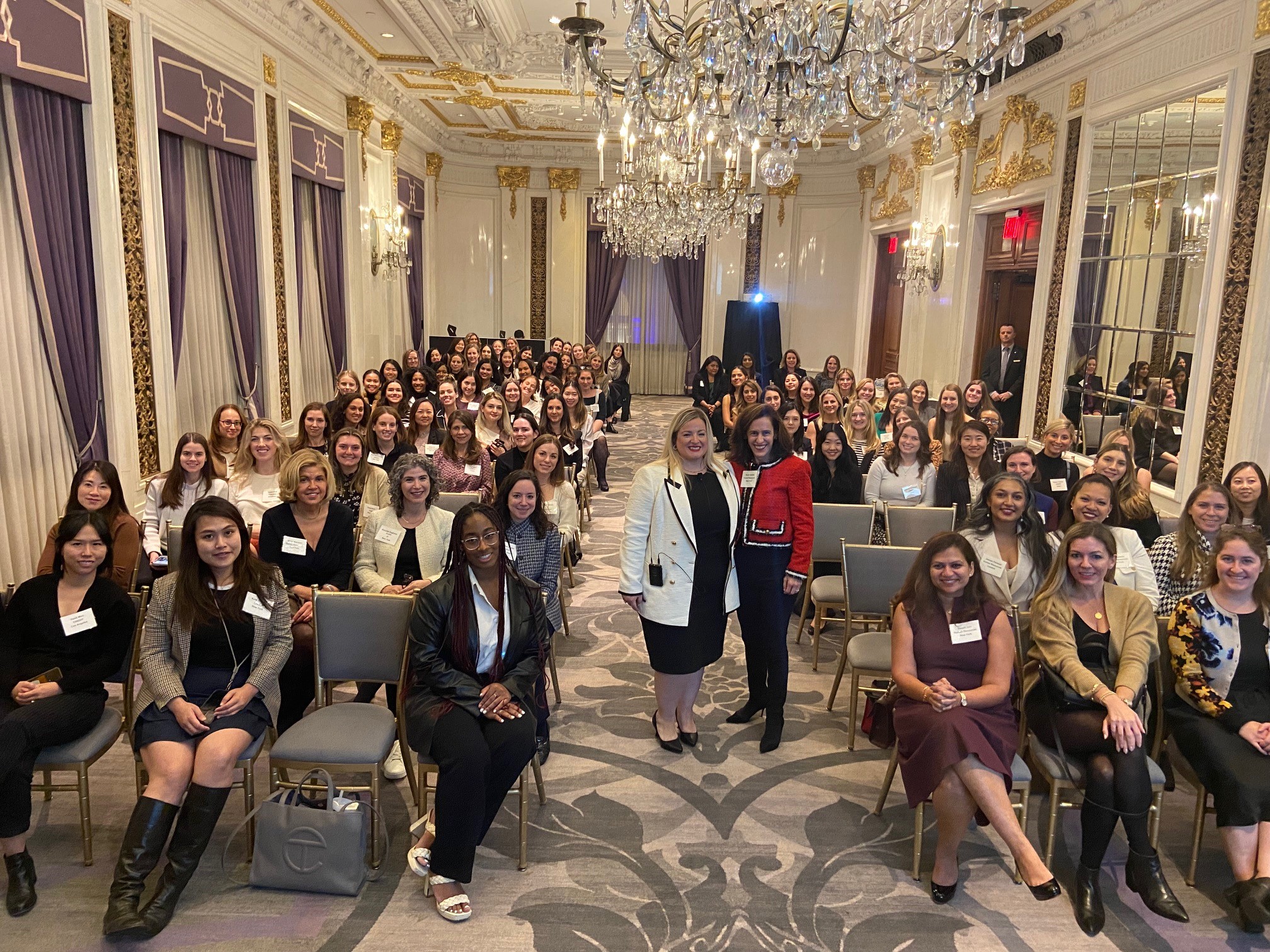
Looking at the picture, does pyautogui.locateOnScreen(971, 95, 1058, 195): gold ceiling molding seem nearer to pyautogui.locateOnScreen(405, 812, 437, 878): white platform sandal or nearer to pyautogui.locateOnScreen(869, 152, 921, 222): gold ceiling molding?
pyautogui.locateOnScreen(869, 152, 921, 222): gold ceiling molding

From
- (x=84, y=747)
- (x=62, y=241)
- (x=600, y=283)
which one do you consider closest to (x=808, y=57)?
(x=84, y=747)

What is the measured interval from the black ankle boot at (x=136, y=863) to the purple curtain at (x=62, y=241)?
2.77 m

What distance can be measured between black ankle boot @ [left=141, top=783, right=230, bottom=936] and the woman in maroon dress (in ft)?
7.38

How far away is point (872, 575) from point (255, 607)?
2.58 meters

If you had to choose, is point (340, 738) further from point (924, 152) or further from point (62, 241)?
point (924, 152)

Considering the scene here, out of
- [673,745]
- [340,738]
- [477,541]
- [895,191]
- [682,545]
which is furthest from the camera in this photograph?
[895,191]

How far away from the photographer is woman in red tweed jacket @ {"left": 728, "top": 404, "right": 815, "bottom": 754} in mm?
3713

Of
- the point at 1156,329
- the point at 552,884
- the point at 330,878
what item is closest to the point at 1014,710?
the point at 552,884

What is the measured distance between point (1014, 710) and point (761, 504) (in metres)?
1.22

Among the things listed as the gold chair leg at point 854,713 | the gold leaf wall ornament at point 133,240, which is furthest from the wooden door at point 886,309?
the gold leaf wall ornament at point 133,240

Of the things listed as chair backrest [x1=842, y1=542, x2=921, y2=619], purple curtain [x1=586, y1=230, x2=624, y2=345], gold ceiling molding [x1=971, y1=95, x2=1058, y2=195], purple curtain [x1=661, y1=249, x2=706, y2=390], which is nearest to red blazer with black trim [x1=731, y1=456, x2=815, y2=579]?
chair backrest [x1=842, y1=542, x2=921, y2=619]

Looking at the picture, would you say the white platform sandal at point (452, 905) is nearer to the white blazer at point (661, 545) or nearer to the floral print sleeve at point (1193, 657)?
the white blazer at point (661, 545)

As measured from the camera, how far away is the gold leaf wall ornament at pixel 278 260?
7082 millimetres

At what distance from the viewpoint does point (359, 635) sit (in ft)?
10.7
